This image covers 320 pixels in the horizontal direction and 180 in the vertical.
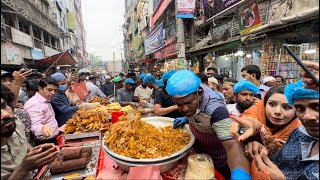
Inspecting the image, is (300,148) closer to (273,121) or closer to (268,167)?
(268,167)

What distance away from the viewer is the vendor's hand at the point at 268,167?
4.64 ft

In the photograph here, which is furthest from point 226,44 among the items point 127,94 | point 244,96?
point 244,96

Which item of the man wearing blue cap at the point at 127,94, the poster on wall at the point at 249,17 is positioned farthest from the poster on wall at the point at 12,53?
the poster on wall at the point at 249,17

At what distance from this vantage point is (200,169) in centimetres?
160

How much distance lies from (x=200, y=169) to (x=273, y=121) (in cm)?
101

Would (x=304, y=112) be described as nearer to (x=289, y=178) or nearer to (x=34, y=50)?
(x=289, y=178)

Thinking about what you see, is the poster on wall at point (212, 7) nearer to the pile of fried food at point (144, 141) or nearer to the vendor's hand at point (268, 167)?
the pile of fried food at point (144, 141)

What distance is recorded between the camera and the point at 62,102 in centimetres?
444

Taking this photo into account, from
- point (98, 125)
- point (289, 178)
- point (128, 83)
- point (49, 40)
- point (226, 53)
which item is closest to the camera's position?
point (289, 178)

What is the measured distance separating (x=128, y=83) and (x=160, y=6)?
48.5 feet

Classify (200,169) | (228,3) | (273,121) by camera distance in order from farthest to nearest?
(228,3) → (273,121) → (200,169)

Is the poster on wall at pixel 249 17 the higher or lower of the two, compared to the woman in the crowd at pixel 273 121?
higher

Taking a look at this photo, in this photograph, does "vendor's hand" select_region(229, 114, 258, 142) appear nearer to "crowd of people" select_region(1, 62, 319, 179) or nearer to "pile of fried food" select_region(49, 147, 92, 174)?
"crowd of people" select_region(1, 62, 319, 179)

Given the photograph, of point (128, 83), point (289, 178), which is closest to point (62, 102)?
point (128, 83)
